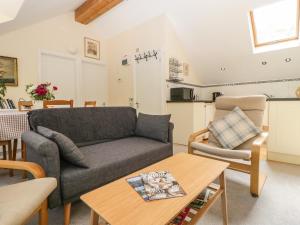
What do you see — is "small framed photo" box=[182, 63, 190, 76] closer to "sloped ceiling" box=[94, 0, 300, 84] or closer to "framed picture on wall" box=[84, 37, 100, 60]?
"sloped ceiling" box=[94, 0, 300, 84]

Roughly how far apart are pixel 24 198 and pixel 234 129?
213cm

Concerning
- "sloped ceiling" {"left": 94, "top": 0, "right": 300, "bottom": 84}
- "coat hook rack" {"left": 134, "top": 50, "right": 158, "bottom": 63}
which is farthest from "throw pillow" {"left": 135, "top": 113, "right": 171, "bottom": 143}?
"sloped ceiling" {"left": 94, "top": 0, "right": 300, "bottom": 84}

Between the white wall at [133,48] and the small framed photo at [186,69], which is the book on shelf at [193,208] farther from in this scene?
the small framed photo at [186,69]

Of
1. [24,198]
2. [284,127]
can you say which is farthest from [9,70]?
[284,127]

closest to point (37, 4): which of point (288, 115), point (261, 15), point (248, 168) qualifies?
point (248, 168)

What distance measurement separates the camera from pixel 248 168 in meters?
1.67

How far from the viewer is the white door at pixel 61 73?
3881 mm

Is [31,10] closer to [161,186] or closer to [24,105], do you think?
[24,105]

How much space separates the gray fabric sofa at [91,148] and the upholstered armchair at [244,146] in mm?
438

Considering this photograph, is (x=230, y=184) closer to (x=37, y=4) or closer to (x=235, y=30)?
(x=235, y=30)

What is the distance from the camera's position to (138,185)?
1.03 m

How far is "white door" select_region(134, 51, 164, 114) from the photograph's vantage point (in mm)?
3789

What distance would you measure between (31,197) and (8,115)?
1.36 meters

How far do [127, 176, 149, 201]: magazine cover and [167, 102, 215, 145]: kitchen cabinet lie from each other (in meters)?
2.53
